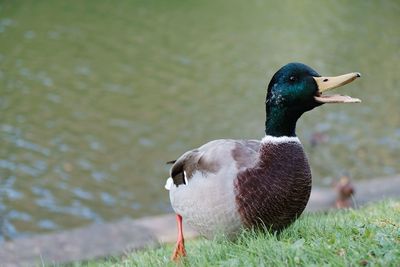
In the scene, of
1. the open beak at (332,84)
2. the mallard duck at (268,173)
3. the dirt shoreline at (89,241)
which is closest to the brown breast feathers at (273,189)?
the mallard duck at (268,173)

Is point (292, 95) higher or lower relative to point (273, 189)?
higher

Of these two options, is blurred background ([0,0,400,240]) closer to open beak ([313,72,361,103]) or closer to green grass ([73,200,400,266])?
Answer: green grass ([73,200,400,266])

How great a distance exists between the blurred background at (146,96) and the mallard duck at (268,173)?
6.20m

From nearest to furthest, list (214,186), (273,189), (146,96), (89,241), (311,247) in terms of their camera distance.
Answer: (311,247) < (273,189) < (214,186) < (89,241) < (146,96)

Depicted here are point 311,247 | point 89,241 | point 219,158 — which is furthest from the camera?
point 89,241

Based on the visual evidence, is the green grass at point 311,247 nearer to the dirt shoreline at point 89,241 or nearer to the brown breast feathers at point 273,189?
the brown breast feathers at point 273,189

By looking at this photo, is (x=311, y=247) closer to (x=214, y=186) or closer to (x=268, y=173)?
(x=268, y=173)

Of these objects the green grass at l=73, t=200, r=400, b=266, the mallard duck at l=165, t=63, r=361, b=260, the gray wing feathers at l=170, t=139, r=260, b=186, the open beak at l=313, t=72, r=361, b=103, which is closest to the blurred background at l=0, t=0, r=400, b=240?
the gray wing feathers at l=170, t=139, r=260, b=186

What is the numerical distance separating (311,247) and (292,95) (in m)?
0.95

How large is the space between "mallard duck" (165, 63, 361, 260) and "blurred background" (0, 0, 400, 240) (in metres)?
6.20

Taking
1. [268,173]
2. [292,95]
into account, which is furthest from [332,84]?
[268,173]

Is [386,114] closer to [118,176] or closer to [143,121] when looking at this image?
[143,121]

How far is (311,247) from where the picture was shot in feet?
10.6

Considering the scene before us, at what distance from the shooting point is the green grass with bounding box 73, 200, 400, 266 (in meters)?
3.05
